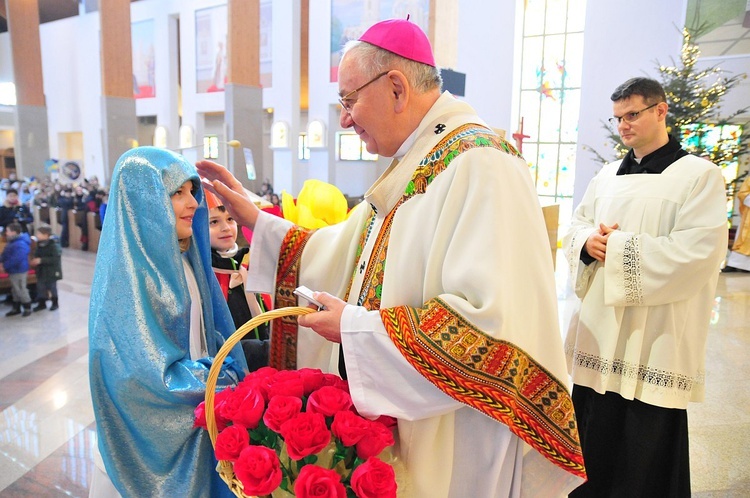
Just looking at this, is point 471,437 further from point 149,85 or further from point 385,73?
point 149,85

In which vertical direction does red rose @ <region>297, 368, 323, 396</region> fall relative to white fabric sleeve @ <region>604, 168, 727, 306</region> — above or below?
below

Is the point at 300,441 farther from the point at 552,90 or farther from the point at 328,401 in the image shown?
the point at 552,90

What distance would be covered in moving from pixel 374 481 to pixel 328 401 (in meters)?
0.21

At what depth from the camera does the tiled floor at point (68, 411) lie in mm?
2957

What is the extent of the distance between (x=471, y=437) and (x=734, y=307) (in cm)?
739

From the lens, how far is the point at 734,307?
7.15 meters

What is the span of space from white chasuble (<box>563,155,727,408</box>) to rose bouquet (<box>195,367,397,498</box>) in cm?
148

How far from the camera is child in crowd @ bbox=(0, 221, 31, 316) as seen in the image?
492 centimetres

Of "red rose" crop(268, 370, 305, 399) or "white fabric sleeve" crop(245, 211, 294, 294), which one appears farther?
"white fabric sleeve" crop(245, 211, 294, 294)

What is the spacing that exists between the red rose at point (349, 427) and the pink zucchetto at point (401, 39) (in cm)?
96

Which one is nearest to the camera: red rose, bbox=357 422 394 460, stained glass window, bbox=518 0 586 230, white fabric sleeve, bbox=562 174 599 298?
red rose, bbox=357 422 394 460

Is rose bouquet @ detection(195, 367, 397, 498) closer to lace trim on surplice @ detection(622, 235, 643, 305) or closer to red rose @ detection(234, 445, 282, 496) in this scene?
red rose @ detection(234, 445, 282, 496)

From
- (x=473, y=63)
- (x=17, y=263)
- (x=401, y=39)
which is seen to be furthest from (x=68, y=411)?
(x=473, y=63)

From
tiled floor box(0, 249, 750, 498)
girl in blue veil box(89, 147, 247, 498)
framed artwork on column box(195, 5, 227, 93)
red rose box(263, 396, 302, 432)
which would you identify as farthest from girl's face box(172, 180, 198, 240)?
framed artwork on column box(195, 5, 227, 93)
